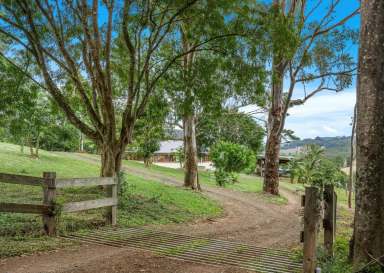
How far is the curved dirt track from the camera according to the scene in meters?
6.09

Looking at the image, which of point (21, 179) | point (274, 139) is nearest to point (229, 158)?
point (274, 139)

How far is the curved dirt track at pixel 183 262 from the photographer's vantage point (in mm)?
6090

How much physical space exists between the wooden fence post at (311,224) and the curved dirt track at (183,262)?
1243 millimetres

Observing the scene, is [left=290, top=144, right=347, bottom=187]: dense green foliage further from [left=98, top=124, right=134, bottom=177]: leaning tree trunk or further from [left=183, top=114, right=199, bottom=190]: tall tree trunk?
[left=98, top=124, right=134, bottom=177]: leaning tree trunk

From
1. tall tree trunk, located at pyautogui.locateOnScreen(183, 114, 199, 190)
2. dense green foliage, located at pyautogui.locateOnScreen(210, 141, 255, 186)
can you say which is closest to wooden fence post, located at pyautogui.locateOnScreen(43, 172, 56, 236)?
tall tree trunk, located at pyautogui.locateOnScreen(183, 114, 199, 190)

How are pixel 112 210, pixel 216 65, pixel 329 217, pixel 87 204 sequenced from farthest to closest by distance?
pixel 216 65, pixel 112 210, pixel 87 204, pixel 329 217

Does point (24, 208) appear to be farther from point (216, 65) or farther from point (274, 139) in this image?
point (274, 139)

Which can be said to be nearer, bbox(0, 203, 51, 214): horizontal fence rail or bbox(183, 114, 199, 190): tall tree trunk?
bbox(0, 203, 51, 214): horizontal fence rail

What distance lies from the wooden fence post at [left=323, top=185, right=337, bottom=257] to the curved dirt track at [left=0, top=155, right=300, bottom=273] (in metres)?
1.66

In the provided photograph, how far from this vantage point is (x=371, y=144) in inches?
217

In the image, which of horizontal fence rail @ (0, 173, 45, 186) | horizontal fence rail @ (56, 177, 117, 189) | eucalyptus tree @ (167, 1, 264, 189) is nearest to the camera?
horizontal fence rail @ (0, 173, 45, 186)

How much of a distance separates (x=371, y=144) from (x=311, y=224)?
141 cm

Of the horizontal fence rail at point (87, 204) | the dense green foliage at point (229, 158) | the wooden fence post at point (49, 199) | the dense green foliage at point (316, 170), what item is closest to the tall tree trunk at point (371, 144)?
the horizontal fence rail at point (87, 204)

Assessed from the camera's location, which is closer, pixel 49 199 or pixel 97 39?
pixel 49 199
